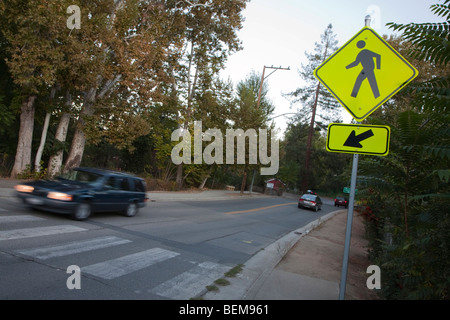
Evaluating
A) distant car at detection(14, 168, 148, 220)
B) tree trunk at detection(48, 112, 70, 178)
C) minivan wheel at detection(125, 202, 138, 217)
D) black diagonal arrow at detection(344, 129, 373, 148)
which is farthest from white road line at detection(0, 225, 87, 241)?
tree trunk at detection(48, 112, 70, 178)

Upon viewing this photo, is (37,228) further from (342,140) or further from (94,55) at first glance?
(94,55)

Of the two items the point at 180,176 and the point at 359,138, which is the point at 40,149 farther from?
the point at 359,138

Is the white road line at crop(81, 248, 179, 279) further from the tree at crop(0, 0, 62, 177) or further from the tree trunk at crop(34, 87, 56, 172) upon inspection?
the tree trunk at crop(34, 87, 56, 172)

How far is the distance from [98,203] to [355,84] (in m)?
8.51

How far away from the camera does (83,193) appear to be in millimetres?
9359

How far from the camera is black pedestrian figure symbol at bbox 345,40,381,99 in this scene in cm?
390

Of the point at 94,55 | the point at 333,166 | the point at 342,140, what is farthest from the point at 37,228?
the point at 333,166

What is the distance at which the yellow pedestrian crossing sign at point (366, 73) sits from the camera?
12.6 feet

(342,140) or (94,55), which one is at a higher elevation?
(94,55)

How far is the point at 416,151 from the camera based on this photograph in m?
4.51

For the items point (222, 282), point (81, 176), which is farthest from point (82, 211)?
point (222, 282)

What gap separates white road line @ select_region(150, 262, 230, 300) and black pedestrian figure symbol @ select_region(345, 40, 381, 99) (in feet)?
12.5

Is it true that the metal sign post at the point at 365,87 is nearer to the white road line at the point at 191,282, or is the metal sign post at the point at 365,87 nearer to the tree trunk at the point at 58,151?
the white road line at the point at 191,282

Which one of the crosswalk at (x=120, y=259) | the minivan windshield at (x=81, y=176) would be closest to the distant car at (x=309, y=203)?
the minivan windshield at (x=81, y=176)
